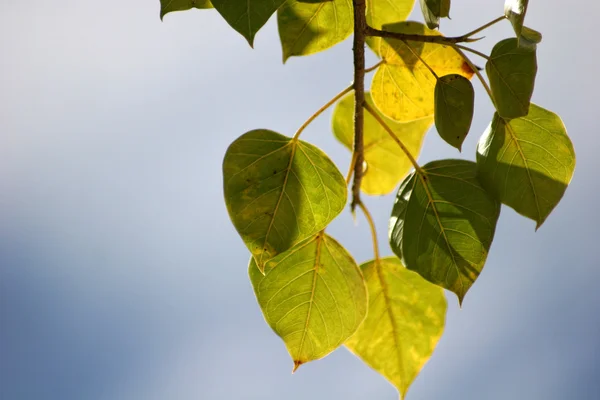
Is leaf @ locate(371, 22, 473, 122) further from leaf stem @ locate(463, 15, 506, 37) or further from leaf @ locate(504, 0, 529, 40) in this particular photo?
leaf @ locate(504, 0, 529, 40)

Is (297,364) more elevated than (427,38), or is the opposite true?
(427,38)

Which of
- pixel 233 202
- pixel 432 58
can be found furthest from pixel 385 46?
pixel 233 202

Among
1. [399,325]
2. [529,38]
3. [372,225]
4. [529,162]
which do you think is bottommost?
[399,325]

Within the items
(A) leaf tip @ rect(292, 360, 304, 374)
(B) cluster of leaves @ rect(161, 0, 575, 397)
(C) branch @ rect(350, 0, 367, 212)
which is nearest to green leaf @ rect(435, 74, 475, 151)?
(B) cluster of leaves @ rect(161, 0, 575, 397)

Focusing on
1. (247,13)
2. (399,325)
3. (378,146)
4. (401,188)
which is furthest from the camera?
(378,146)

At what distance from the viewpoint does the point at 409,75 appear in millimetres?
882

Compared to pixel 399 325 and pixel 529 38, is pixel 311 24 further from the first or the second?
pixel 399 325

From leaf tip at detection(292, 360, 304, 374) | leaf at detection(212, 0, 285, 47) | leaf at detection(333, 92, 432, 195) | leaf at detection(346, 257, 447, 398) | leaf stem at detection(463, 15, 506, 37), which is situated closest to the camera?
leaf at detection(212, 0, 285, 47)

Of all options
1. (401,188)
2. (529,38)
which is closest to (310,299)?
(401,188)

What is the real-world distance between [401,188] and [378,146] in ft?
1.07

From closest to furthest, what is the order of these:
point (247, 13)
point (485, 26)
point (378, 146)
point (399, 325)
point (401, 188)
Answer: point (247, 13)
point (485, 26)
point (401, 188)
point (399, 325)
point (378, 146)

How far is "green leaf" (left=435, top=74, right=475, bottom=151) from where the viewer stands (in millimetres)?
682

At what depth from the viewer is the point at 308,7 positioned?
0.77 metres

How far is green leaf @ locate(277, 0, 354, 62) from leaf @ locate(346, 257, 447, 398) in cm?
33
